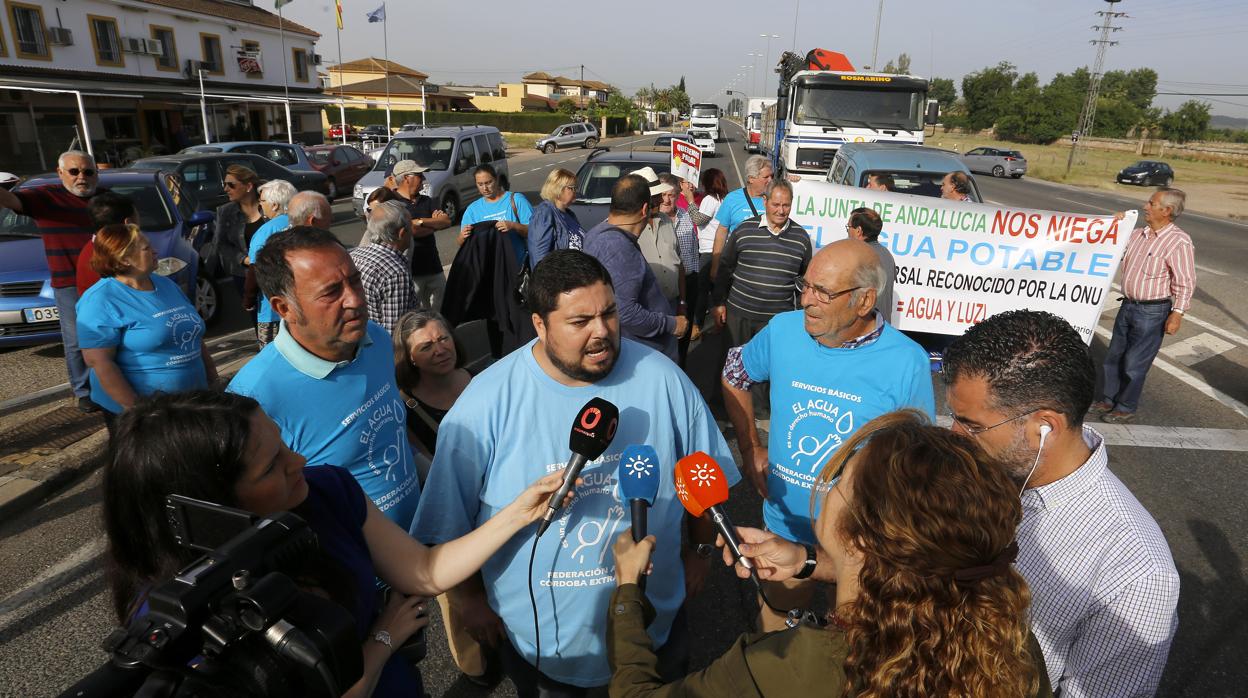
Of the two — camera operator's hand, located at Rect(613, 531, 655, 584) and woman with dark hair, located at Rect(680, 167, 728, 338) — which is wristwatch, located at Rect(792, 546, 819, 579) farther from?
woman with dark hair, located at Rect(680, 167, 728, 338)

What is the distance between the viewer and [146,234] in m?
7.23

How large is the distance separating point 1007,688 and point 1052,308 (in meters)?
5.56

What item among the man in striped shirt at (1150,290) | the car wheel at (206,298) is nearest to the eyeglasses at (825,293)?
the man in striped shirt at (1150,290)

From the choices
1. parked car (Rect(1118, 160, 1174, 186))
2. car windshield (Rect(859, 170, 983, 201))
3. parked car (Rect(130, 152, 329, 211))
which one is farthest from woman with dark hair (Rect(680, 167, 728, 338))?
parked car (Rect(1118, 160, 1174, 186))

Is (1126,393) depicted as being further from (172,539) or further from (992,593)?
(172,539)

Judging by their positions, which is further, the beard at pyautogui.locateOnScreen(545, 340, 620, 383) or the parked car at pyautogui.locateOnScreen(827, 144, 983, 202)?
the parked car at pyautogui.locateOnScreen(827, 144, 983, 202)

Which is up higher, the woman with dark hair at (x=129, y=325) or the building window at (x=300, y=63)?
the building window at (x=300, y=63)

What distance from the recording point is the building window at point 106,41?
31.2 metres

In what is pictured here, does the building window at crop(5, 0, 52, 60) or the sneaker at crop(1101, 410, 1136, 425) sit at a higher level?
the building window at crop(5, 0, 52, 60)

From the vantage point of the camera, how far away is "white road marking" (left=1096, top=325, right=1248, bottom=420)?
20.6ft

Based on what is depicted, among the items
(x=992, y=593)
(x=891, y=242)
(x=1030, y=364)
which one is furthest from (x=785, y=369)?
(x=891, y=242)

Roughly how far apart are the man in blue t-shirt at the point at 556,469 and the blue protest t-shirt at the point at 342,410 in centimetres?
52

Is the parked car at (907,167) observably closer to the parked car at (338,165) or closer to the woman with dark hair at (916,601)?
the woman with dark hair at (916,601)

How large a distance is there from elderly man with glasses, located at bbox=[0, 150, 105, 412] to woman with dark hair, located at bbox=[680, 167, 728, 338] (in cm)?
488
